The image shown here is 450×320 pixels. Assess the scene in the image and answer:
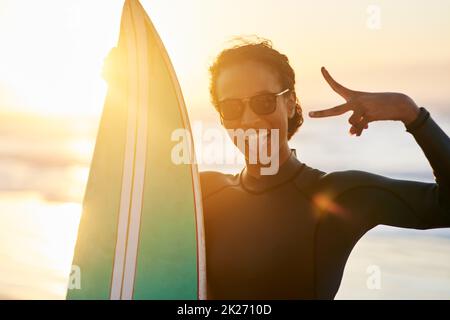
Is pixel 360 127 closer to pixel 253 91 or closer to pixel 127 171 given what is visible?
pixel 253 91

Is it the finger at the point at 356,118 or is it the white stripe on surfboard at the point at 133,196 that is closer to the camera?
the finger at the point at 356,118

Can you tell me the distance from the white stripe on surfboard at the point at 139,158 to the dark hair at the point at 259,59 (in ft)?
1.47

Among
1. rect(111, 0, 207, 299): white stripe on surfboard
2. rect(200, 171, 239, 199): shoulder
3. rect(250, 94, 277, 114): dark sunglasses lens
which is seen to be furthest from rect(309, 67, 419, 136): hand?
rect(111, 0, 207, 299): white stripe on surfboard

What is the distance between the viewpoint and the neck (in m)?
3.47

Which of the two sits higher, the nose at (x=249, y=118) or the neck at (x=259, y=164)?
the nose at (x=249, y=118)

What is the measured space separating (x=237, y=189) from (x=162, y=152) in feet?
1.65

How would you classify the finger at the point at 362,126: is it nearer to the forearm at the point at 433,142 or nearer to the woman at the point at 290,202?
the woman at the point at 290,202

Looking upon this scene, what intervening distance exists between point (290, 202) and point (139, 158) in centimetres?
95

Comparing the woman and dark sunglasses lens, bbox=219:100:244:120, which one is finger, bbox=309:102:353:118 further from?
dark sunglasses lens, bbox=219:100:244:120

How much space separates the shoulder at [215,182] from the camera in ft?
11.9

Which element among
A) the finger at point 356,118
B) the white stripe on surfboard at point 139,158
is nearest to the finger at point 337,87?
the finger at point 356,118

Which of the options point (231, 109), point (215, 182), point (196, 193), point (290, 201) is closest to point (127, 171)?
point (196, 193)
